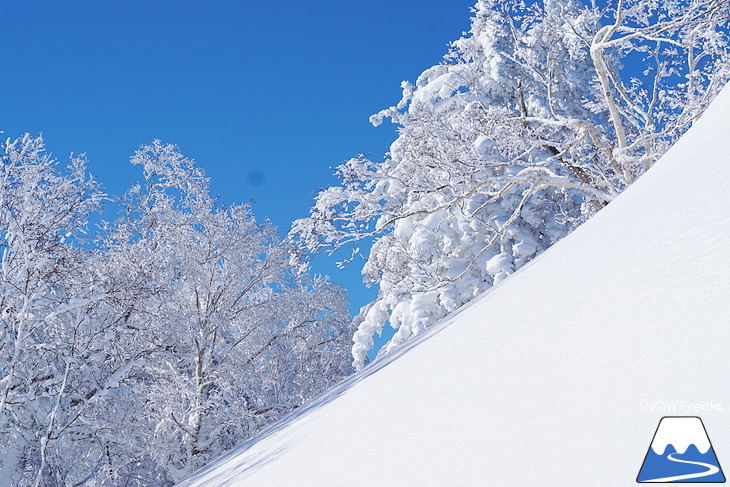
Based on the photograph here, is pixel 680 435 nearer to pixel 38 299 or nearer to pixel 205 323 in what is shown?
pixel 38 299

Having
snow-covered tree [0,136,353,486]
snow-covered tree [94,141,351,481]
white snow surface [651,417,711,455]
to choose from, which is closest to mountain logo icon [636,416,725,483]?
white snow surface [651,417,711,455]

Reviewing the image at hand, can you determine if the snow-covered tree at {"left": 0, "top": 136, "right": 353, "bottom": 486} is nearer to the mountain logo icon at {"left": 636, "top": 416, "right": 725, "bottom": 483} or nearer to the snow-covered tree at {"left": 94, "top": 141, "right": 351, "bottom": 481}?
the snow-covered tree at {"left": 94, "top": 141, "right": 351, "bottom": 481}

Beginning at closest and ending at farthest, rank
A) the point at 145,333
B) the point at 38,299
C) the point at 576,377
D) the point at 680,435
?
the point at 680,435
the point at 576,377
the point at 38,299
the point at 145,333

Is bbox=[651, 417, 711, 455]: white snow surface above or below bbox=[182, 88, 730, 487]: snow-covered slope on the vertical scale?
below

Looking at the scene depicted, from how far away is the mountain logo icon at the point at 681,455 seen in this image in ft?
3.00

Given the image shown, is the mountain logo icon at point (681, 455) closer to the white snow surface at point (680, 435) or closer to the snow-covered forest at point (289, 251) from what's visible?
the white snow surface at point (680, 435)

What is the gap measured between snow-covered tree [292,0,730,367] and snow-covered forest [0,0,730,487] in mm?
42

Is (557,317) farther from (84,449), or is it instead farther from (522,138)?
(84,449)

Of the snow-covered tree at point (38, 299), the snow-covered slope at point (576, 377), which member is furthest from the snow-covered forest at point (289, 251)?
the snow-covered slope at point (576, 377)

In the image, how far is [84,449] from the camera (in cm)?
898

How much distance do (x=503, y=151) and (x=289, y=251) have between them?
363 centimetres

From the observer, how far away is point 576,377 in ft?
4.24

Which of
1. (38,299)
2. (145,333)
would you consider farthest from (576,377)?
(145,333)

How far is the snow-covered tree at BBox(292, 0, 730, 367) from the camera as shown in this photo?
746 centimetres
